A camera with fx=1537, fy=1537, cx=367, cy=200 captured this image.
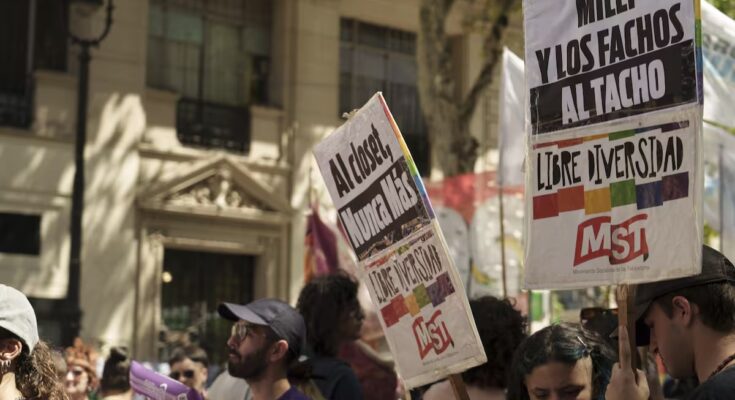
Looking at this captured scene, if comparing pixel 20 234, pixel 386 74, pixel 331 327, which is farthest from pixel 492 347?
pixel 386 74

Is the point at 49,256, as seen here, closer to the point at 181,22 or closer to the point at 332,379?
the point at 181,22

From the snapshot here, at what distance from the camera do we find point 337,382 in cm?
650

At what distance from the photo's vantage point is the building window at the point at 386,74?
22.0 m

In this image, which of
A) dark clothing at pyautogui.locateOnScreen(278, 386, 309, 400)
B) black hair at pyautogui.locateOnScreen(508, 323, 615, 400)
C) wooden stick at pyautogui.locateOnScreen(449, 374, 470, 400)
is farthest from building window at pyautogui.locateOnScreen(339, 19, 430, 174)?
black hair at pyautogui.locateOnScreen(508, 323, 615, 400)

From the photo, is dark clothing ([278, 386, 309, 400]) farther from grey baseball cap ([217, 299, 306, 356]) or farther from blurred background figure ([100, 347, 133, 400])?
blurred background figure ([100, 347, 133, 400])

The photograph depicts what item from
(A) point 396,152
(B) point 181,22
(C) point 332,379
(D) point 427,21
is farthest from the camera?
(B) point 181,22

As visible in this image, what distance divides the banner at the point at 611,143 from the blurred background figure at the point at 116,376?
4127 mm

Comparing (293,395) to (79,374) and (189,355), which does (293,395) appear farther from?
(189,355)

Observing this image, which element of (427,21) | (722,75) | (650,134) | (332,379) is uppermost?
(427,21)

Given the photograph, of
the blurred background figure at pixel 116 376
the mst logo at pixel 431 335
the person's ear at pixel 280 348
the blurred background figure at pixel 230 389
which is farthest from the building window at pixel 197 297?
the mst logo at pixel 431 335

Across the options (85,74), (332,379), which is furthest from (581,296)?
(332,379)

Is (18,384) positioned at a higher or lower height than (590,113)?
lower

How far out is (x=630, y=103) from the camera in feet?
13.9

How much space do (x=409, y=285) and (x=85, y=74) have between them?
11.7 metres
